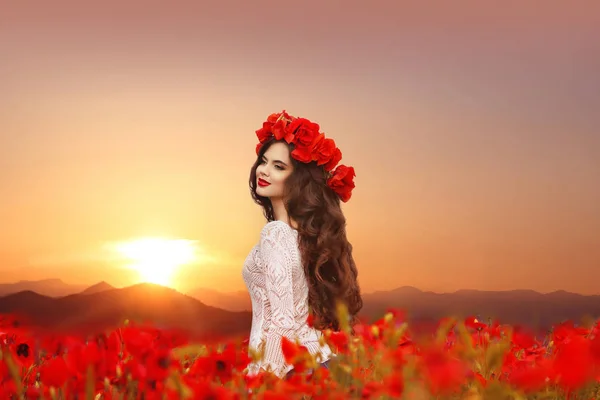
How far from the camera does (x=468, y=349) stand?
1.21 metres

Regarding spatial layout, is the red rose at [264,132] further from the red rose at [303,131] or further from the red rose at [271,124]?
the red rose at [303,131]

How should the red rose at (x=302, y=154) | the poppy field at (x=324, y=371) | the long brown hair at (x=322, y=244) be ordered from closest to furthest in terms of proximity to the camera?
1. the poppy field at (x=324, y=371)
2. the long brown hair at (x=322, y=244)
3. the red rose at (x=302, y=154)

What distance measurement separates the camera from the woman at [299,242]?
9.11 ft

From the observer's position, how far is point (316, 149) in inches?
124

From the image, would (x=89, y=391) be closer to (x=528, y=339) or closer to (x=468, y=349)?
(x=468, y=349)

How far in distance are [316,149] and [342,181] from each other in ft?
0.66

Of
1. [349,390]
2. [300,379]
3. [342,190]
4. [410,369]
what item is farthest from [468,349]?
[342,190]

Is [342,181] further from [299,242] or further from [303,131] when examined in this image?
[299,242]

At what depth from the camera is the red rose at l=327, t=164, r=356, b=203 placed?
125 inches

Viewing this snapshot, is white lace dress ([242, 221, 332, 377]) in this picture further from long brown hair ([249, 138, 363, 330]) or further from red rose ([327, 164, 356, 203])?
red rose ([327, 164, 356, 203])

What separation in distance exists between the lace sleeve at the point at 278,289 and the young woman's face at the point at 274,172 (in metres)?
0.26

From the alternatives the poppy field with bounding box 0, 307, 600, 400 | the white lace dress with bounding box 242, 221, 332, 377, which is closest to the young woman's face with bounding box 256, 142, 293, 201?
the white lace dress with bounding box 242, 221, 332, 377

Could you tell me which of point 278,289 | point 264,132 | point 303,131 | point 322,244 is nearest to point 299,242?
point 322,244

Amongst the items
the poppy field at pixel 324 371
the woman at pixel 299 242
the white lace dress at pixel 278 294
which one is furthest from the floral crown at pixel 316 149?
the poppy field at pixel 324 371
